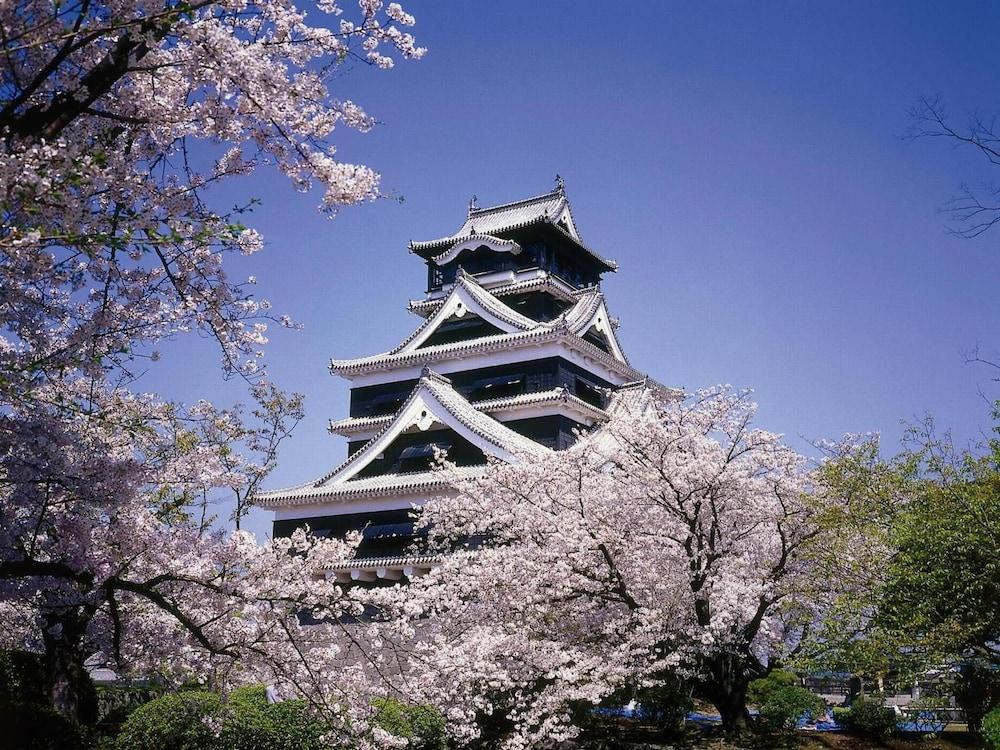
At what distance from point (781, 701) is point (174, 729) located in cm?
1267

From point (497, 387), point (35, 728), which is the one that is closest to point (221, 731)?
point (35, 728)

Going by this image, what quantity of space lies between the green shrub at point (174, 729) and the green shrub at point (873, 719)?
1393cm

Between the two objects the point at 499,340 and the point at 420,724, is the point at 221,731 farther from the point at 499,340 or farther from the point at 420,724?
the point at 499,340

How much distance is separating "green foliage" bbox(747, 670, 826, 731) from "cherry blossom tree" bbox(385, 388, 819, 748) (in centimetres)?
138

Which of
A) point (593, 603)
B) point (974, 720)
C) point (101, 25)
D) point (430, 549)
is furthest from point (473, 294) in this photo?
point (101, 25)

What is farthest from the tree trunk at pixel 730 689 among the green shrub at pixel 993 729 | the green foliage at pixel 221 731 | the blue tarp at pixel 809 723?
the green foliage at pixel 221 731

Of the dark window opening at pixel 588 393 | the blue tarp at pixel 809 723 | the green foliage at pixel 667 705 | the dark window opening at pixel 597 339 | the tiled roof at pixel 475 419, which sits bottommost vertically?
the blue tarp at pixel 809 723

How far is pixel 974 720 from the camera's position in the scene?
1473cm

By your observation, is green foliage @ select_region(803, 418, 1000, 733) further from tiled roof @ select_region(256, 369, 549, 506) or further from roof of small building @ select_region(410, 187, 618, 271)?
roof of small building @ select_region(410, 187, 618, 271)

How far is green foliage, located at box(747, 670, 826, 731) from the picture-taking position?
16672 mm

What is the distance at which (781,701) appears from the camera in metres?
16.8

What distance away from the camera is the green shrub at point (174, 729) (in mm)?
14886

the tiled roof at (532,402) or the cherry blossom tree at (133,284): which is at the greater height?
the tiled roof at (532,402)

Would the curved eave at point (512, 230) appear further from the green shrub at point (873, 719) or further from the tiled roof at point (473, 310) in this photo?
the green shrub at point (873, 719)
